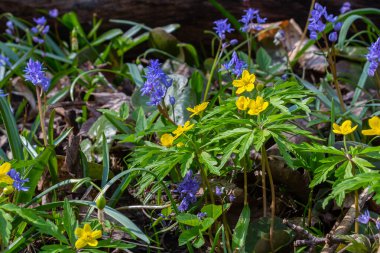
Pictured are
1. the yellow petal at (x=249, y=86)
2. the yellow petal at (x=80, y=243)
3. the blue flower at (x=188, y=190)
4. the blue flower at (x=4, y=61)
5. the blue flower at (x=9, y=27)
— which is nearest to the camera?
the yellow petal at (x=80, y=243)

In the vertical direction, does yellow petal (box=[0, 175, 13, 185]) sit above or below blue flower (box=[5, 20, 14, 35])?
Answer: above

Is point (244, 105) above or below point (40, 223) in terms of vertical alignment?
above

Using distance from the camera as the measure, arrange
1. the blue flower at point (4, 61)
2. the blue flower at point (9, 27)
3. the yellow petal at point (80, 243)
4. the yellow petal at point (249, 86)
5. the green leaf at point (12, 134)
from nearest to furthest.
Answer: the yellow petal at point (80, 243), the yellow petal at point (249, 86), the green leaf at point (12, 134), the blue flower at point (4, 61), the blue flower at point (9, 27)

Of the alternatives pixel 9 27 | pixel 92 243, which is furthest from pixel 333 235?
pixel 9 27

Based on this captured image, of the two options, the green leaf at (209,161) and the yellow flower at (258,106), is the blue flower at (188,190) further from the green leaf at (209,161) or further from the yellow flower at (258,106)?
the yellow flower at (258,106)

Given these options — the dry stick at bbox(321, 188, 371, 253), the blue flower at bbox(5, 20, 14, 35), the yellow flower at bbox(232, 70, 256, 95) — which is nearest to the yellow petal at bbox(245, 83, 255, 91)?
the yellow flower at bbox(232, 70, 256, 95)

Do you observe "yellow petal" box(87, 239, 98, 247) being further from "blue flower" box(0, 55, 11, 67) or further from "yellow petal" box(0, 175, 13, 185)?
"blue flower" box(0, 55, 11, 67)

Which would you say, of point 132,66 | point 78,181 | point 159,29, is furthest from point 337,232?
point 159,29

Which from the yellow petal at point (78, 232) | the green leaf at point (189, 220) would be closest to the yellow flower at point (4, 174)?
the yellow petal at point (78, 232)

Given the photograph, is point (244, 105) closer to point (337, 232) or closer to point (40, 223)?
point (337, 232)
